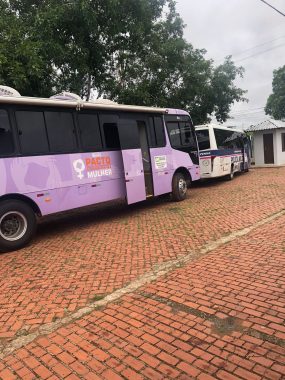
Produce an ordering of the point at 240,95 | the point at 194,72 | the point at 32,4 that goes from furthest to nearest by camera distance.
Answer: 1. the point at 240,95
2. the point at 194,72
3. the point at 32,4

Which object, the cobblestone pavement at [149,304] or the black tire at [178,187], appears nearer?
the cobblestone pavement at [149,304]

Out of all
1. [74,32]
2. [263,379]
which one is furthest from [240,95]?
[263,379]

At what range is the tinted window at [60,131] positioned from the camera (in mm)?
7898

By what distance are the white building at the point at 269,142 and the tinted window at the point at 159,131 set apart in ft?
50.4

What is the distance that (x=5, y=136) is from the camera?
23.3 feet

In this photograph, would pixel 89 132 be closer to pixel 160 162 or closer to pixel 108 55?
pixel 160 162

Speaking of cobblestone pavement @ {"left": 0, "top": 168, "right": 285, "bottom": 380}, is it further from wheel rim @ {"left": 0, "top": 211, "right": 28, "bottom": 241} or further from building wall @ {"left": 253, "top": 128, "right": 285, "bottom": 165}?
building wall @ {"left": 253, "top": 128, "right": 285, "bottom": 165}

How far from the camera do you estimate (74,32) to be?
13.1m

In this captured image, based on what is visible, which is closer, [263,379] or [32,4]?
[263,379]

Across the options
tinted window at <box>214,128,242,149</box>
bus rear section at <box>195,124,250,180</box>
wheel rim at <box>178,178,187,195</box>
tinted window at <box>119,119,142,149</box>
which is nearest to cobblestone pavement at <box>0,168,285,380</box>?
tinted window at <box>119,119,142,149</box>

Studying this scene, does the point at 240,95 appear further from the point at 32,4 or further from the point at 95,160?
the point at 95,160

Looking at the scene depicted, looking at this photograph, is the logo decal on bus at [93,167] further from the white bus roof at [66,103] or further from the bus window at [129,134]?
the white bus roof at [66,103]

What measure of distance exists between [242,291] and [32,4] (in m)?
12.6

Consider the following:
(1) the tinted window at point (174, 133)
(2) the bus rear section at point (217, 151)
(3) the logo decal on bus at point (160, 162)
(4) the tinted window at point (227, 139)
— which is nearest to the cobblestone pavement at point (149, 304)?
(3) the logo decal on bus at point (160, 162)
